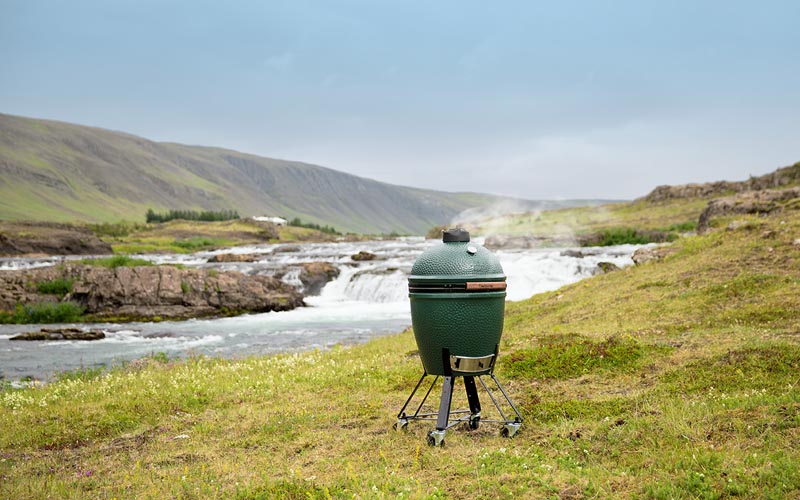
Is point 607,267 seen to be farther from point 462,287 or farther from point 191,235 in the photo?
point 191,235

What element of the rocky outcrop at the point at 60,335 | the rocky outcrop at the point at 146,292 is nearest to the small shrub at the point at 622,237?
the rocky outcrop at the point at 146,292

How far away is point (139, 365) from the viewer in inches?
646

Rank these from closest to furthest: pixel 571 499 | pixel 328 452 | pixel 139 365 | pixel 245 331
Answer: pixel 571 499 → pixel 328 452 → pixel 139 365 → pixel 245 331

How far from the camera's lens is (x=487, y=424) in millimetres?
9188

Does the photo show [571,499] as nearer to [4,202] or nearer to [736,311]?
[736,311]

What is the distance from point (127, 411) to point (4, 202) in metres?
226

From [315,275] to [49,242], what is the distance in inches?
1812

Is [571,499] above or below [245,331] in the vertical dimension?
above

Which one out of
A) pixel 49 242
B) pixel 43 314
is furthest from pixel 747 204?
pixel 49 242

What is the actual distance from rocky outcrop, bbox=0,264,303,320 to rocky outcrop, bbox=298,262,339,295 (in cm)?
829

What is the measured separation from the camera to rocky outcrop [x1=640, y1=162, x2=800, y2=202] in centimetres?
7479

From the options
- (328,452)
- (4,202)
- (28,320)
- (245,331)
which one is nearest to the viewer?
(328,452)

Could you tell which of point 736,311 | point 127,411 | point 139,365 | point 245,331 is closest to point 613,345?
point 736,311

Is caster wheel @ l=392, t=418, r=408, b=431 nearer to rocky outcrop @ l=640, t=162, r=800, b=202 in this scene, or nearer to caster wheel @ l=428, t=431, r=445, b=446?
caster wheel @ l=428, t=431, r=445, b=446
